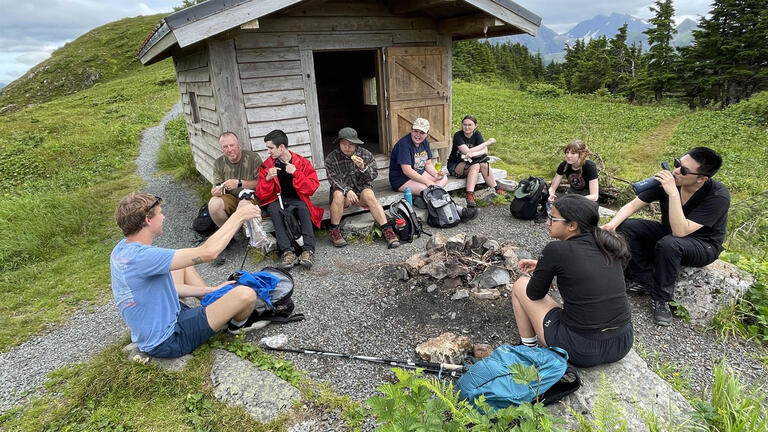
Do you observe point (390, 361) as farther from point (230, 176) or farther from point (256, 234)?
point (230, 176)

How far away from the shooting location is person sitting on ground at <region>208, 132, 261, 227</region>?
211 inches

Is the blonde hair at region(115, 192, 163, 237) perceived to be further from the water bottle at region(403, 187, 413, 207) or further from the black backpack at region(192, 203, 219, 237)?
the water bottle at region(403, 187, 413, 207)

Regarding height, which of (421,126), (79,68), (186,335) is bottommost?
(186,335)

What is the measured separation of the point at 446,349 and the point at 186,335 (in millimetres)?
2042

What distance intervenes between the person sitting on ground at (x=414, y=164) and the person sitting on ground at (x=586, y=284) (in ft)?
11.4

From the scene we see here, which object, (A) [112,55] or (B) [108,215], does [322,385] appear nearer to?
(B) [108,215]

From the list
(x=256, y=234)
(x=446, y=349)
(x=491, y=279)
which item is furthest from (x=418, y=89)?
(x=446, y=349)

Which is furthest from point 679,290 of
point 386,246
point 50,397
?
point 50,397

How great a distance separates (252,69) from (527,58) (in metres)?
49.2

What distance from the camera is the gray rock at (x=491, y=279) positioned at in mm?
4055

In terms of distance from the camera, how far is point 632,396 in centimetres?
253

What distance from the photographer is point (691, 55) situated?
77.9ft

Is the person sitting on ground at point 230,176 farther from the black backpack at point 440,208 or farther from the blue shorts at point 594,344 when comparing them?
the blue shorts at point 594,344

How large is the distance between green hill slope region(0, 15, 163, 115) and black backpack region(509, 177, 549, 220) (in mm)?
33179
